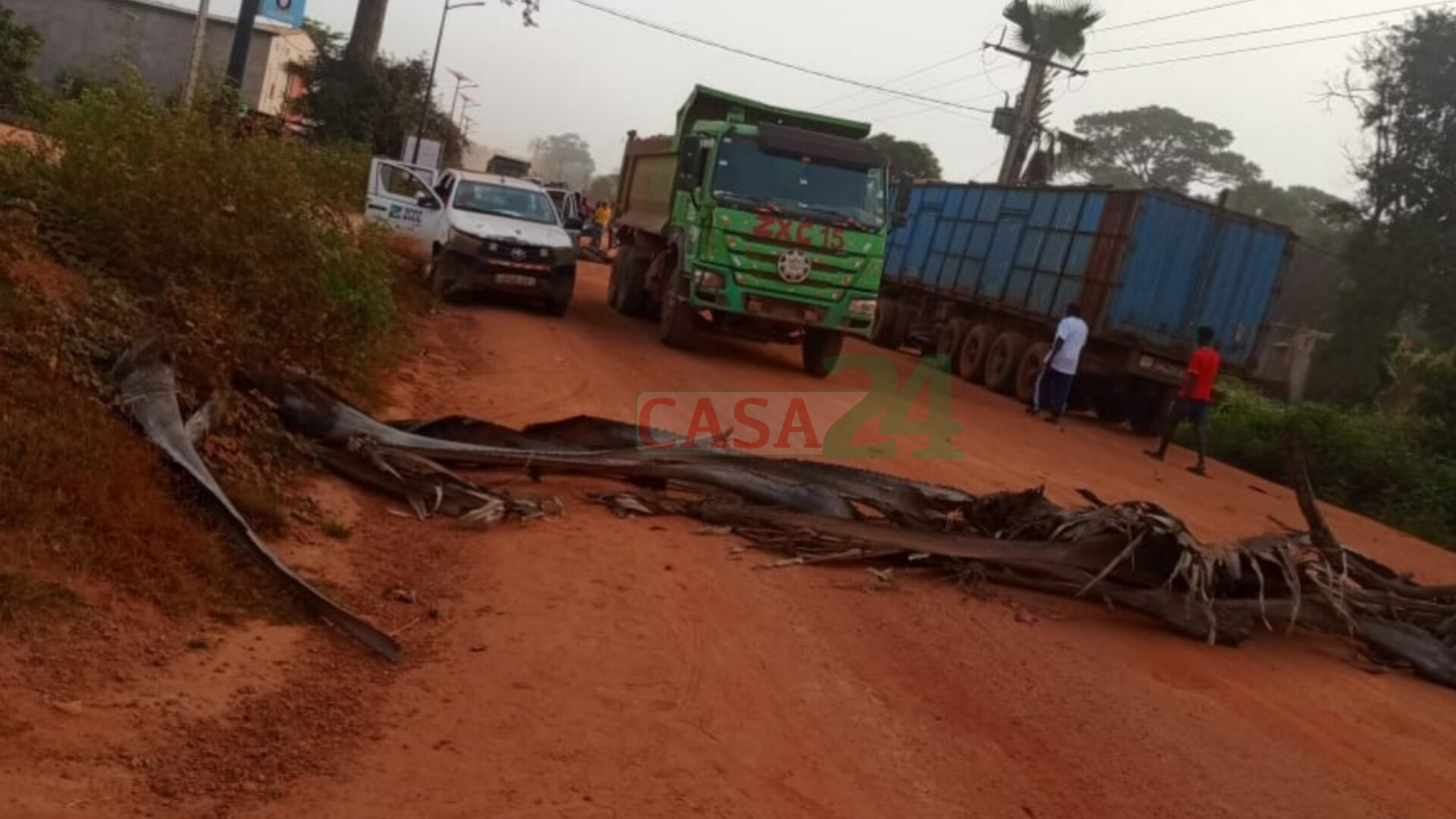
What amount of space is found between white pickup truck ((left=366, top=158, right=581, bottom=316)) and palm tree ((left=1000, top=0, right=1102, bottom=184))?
18.1m

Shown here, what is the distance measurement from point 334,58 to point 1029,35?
18.8 meters

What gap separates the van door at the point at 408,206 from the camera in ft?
57.2

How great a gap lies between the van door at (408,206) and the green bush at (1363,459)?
11.1 meters

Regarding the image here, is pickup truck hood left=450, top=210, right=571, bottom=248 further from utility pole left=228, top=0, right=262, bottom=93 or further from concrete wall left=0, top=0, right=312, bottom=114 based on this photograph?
concrete wall left=0, top=0, right=312, bottom=114

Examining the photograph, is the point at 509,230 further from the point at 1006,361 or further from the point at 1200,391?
the point at 1200,391

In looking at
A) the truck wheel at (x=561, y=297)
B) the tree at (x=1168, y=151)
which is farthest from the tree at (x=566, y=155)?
the truck wheel at (x=561, y=297)

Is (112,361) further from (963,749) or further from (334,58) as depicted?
(334,58)

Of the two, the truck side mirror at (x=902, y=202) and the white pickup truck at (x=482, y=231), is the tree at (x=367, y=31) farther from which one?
the truck side mirror at (x=902, y=202)

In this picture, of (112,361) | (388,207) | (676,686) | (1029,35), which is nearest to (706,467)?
(676,686)

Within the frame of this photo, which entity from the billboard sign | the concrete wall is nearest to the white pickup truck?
the billboard sign

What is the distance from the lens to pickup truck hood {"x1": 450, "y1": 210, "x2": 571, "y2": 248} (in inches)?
638

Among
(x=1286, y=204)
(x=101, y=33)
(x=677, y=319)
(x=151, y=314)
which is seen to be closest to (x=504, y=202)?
(x=677, y=319)

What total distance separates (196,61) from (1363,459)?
14.5 m

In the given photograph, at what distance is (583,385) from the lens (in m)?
11.6
